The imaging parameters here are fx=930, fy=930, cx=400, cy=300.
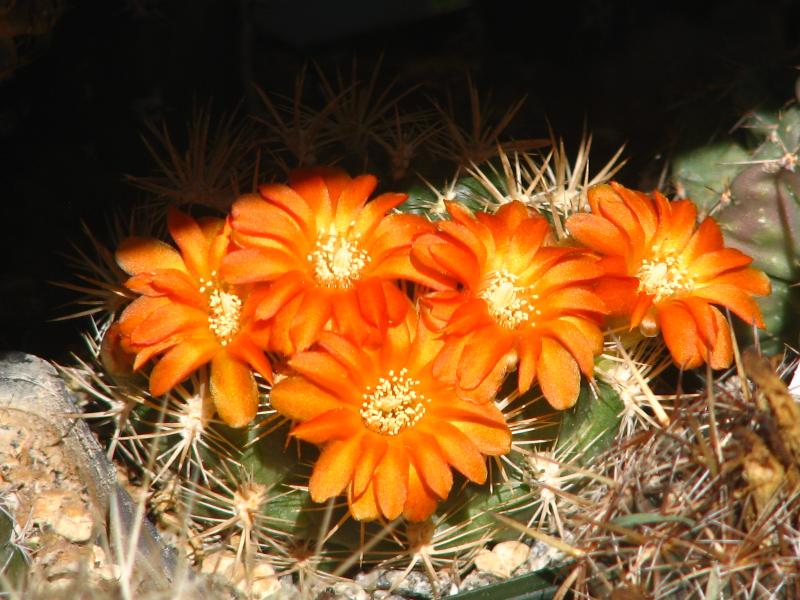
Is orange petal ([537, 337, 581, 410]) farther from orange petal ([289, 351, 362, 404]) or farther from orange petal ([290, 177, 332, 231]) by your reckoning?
orange petal ([290, 177, 332, 231])

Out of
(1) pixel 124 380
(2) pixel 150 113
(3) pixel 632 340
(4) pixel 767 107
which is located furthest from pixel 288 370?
(4) pixel 767 107

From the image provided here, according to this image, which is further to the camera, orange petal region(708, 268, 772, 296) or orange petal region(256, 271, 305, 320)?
orange petal region(708, 268, 772, 296)

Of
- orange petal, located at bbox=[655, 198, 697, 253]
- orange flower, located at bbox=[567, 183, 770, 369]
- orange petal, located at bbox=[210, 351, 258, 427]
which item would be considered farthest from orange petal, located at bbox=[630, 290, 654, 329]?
orange petal, located at bbox=[210, 351, 258, 427]

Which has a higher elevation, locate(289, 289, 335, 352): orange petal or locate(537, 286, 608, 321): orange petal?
locate(289, 289, 335, 352): orange petal

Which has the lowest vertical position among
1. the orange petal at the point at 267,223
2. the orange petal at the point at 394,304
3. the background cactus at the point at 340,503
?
the background cactus at the point at 340,503

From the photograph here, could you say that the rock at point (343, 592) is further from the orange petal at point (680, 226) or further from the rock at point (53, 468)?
the orange petal at point (680, 226)

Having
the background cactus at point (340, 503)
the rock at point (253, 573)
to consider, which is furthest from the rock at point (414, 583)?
the rock at point (253, 573)

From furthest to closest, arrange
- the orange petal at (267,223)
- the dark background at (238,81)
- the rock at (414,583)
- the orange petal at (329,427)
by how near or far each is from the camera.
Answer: the dark background at (238,81) < the rock at (414,583) < the orange petal at (267,223) < the orange petal at (329,427)
